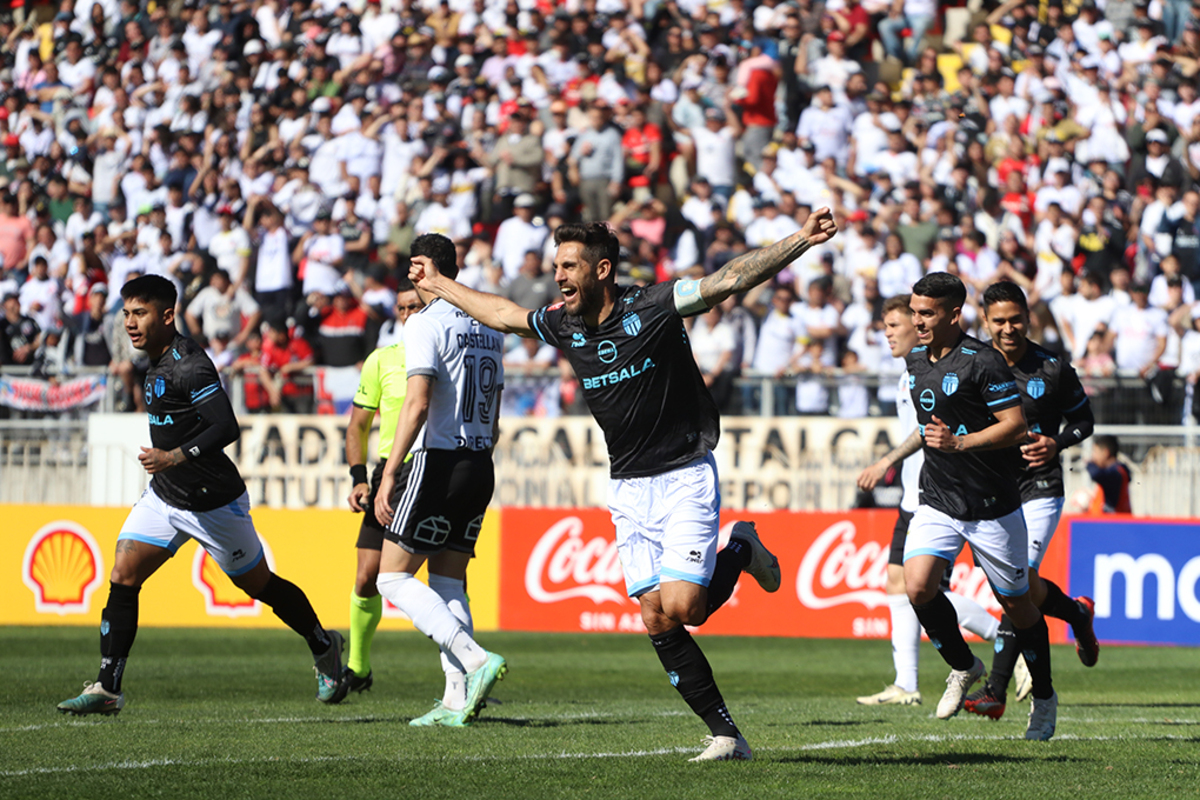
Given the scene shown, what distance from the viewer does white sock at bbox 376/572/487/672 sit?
8.47 metres

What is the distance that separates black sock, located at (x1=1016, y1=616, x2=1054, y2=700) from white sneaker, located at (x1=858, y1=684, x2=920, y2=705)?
2073 mm

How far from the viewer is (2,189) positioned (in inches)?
968

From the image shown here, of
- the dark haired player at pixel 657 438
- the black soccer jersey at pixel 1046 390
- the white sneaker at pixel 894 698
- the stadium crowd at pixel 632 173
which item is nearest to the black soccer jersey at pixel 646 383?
the dark haired player at pixel 657 438

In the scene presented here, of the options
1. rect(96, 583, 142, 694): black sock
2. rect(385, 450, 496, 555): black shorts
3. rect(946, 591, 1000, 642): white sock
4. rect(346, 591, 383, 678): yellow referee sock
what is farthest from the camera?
rect(946, 591, 1000, 642): white sock

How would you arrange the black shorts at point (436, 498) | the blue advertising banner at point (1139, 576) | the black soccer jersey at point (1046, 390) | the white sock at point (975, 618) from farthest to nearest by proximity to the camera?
the blue advertising banner at point (1139, 576), the white sock at point (975, 618), the black soccer jersey at point (1046, 390), the black shorts at point (436, 498)

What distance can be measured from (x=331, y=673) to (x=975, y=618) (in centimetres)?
435

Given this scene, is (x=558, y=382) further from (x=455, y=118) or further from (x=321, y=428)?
(x=455, y=118)

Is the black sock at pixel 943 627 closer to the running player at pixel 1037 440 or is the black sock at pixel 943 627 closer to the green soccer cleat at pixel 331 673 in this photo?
the running player at pixel 1037 440

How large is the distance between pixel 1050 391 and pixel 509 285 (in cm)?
1086

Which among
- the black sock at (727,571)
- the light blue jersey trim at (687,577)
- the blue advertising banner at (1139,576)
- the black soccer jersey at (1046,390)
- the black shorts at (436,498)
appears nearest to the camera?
the light blue jersey trim at (687,577)

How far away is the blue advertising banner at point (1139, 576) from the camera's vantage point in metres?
14.9

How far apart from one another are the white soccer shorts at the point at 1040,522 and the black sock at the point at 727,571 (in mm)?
2982

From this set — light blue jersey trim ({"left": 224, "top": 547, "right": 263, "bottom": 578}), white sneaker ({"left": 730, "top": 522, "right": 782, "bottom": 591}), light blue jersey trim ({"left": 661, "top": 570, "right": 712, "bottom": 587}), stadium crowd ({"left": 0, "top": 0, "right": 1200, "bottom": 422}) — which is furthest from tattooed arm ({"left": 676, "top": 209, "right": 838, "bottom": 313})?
stadium crowd ({"left": 0, "top": 0, "right": 1200, "bottom": 422})

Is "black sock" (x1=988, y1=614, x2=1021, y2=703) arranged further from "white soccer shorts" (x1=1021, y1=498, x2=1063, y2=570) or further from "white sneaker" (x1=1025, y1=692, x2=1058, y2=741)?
"white sneaker" (x1=1025, y1=692, x2=1058, y2=741)
